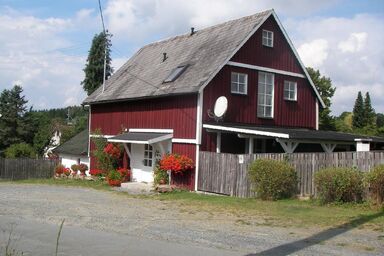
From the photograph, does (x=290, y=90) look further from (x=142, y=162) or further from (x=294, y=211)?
(x=294, y=211)

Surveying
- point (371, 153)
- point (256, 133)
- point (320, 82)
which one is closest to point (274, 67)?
point (256, 133)

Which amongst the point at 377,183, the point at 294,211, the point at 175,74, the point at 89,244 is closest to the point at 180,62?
the point at 175,74

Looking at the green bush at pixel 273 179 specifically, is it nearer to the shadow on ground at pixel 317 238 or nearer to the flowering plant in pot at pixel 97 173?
the shadow on ground at pixel 317 238

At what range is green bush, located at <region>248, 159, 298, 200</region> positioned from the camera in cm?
1723

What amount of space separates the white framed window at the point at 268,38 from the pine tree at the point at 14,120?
1538 inches

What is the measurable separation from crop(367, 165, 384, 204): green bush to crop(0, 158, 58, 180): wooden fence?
2342cm

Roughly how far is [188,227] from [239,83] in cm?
1268

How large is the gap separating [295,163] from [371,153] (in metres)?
2.92

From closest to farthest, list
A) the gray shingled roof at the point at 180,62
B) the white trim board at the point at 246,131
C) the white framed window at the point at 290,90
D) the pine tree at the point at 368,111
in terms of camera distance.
Result: the white trim board at the point at 246,131, the gray shingled roof at the point at 180,62, the white framed window at the point at 290,90, the pine tree at the point at 368,111

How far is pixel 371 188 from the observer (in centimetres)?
1508

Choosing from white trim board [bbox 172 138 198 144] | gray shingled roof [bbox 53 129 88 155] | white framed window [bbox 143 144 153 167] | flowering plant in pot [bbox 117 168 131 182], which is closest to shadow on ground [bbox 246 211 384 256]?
white trim board [bbox 172 138 198 144]

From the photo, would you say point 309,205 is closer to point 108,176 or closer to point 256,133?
point 256,133

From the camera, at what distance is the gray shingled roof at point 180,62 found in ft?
74.2

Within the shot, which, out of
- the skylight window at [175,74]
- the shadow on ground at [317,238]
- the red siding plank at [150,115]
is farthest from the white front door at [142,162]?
the shadow on ground at [317,238]
